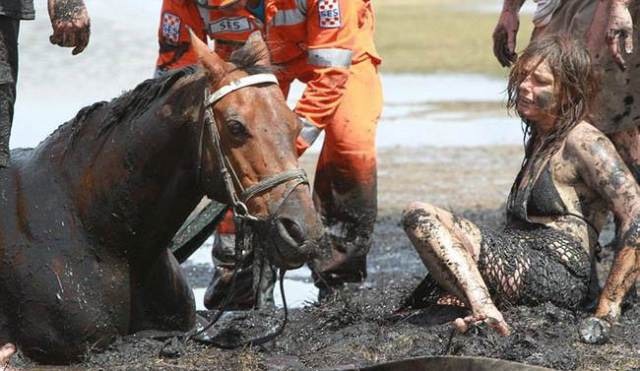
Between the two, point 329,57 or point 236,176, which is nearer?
point 236,176

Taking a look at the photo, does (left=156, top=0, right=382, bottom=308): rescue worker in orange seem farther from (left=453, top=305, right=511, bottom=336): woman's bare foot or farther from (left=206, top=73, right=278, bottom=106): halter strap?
(left=206, top=73, right=278, bottom=106): halter strap

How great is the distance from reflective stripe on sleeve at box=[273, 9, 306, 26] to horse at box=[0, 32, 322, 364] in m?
1.84

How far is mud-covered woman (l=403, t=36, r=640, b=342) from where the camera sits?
661 cm

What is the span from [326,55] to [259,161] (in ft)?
6.53

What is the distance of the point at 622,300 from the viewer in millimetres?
6820

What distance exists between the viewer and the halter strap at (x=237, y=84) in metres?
5.83

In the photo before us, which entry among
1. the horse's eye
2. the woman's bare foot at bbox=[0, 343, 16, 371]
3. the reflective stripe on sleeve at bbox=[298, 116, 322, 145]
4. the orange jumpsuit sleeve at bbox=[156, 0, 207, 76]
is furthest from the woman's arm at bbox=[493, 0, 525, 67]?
the woman's bare foot at bbox=[0, 343, 16, 371]

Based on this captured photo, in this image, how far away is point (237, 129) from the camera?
19.0ft

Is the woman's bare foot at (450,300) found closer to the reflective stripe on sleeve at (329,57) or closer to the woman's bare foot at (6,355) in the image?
the reflective stripe on sleeve at (329,57)

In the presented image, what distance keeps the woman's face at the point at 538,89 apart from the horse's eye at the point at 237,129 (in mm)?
1632

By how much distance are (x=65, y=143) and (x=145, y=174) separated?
0.39 m

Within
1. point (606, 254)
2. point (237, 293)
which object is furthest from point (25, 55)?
point (237, 293)

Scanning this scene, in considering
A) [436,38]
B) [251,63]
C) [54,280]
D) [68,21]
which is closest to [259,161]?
[251,63]

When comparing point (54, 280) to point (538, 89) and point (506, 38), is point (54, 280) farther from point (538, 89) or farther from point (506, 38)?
point (506, 38)
